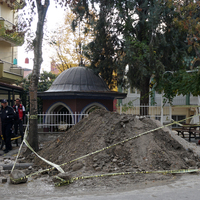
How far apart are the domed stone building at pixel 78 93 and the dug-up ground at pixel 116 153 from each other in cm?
653

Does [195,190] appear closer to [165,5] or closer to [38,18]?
[38,18]

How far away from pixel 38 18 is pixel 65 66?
1977 cm

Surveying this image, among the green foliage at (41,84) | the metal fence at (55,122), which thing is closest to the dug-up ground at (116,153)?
the metal fence at (55,122)

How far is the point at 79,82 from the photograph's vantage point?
17109 millimetres

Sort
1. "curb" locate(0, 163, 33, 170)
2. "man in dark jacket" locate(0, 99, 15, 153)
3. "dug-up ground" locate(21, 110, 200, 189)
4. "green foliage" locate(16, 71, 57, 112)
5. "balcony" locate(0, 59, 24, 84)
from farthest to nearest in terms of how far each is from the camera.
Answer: "balcony" locate(0, 59, 24, 84) → "green foliage" locate(16, 71, 57, 112) → "man in dark jacket" locate(0, 99, 15, 153) → "curb" locate(0, 163, 33, 170) → "dug-up ground" locate(21, 110, 200, 189)

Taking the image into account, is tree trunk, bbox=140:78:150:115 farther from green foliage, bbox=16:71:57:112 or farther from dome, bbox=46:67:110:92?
green foliage, bbox=16:71:57:112

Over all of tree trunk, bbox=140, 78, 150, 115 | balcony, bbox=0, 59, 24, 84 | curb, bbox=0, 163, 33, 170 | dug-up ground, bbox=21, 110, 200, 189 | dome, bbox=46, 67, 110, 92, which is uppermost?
balcony, bbox=0, 59, 24, 84

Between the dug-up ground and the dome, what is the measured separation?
7.37 metres

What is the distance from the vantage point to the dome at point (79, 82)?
1692 centimetres

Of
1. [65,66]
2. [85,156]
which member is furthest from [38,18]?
[65,66]

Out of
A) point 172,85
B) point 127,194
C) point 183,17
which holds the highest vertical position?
point 183,17

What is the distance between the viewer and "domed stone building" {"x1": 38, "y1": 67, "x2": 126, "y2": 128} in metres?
16.2

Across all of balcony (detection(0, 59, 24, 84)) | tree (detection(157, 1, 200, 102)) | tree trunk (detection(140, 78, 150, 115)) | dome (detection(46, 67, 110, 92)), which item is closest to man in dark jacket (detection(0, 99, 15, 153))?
dome (detection(46, 67, 110, 92))

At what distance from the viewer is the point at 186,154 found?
8078 millimetres
